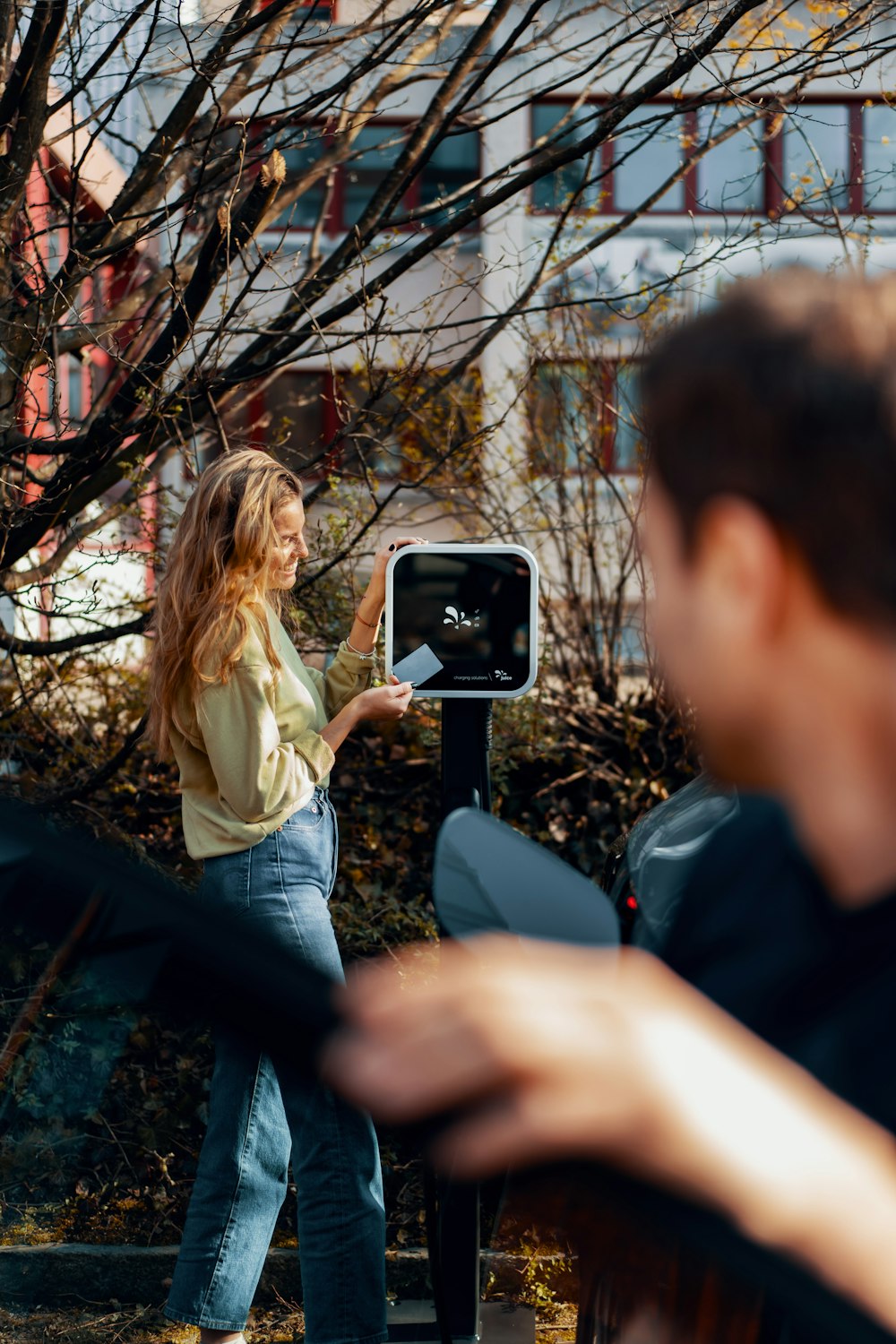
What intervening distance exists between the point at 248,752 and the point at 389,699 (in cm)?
33

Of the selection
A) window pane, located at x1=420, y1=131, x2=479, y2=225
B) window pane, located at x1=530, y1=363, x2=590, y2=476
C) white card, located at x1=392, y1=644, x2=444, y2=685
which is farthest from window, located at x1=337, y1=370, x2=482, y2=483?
window pane, located at x1=420, y1=131, x2=479, y2=225

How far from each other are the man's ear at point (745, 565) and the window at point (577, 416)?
560cm

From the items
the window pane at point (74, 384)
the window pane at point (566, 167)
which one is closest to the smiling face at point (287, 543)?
the window pane at point (566, 167)

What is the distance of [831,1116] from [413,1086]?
0.19 m

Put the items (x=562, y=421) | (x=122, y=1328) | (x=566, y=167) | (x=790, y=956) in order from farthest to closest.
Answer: (x=566, y=167) < (x=562, y=421) < (x=122, y=1328) < (x=790, y=956)

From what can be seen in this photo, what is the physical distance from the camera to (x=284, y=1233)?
11.9 ft

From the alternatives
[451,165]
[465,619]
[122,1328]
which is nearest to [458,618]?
[465,619]

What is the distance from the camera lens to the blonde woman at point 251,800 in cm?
292

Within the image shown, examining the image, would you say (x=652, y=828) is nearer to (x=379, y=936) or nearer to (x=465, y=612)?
(x=465, y=612)

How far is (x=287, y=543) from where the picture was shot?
3322 mm

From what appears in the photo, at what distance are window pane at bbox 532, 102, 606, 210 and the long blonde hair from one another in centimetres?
169

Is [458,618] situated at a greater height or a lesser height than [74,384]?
lesser

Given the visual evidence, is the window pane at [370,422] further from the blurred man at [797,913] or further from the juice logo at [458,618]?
the blurred man at [797,913]

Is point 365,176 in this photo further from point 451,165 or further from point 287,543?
point 287,543
